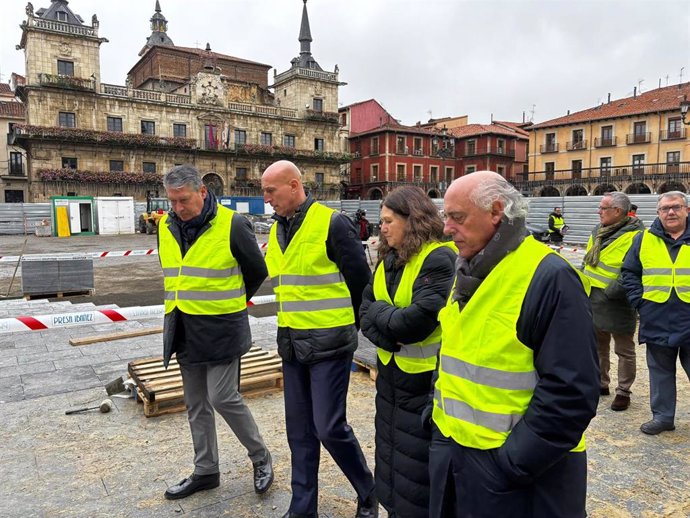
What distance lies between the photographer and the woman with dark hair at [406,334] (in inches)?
92.1

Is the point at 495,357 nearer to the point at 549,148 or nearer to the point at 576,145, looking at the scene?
the point at 576,145

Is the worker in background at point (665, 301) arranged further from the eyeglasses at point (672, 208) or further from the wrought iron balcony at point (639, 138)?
the wrought iron balcony at point (639, 138)

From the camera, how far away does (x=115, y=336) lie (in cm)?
670

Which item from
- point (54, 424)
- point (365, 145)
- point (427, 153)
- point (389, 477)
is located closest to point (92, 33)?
point (365, 145)

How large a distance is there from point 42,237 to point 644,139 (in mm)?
45004

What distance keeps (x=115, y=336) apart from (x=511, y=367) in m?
6.16

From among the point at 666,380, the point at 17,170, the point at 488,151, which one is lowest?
the point at 666,380

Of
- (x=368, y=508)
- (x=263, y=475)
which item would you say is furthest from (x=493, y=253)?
(x=263, y=475)

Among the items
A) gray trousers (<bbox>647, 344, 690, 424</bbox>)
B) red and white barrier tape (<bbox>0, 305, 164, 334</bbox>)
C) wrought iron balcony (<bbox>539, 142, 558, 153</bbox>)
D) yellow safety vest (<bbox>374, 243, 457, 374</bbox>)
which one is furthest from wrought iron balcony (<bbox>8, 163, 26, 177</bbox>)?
gray trousers (<bbox>647, 344, 690, 424</bbox>)

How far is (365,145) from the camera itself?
5325 cm

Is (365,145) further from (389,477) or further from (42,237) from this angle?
(389,477)

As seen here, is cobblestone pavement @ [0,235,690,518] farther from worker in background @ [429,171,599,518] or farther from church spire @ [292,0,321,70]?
church spire @ [292,0,321,70]

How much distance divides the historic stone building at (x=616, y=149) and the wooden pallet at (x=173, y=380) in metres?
42.2

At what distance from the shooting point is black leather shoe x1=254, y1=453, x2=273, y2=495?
3184 millimetres
